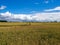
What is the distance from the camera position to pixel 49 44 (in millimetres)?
9414

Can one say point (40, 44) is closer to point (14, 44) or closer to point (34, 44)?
point (34, 44)

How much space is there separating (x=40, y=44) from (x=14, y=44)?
1784 mm

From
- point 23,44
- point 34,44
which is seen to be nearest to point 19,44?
point 23,44

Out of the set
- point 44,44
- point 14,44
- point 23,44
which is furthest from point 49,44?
point 14,44

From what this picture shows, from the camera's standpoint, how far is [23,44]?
9.57 meters

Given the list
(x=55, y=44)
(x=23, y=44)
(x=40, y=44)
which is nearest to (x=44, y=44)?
(x=40, y=44)

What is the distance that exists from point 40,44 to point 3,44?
2539 mm

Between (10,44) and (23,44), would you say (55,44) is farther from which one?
(10,44)

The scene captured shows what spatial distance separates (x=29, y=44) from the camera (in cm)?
952

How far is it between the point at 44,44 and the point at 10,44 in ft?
7.70

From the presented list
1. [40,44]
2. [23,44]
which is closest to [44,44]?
[40,44]

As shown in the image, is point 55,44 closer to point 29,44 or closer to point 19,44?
point 29,44

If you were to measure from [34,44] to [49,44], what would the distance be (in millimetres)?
1008

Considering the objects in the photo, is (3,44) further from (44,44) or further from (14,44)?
(44,44)
